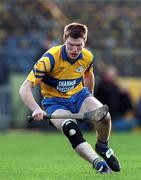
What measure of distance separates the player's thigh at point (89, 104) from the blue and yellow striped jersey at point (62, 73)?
0.22 meters

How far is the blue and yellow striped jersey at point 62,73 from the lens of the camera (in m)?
9.68

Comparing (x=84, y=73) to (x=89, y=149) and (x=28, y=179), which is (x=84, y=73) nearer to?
(x=89, y=149)

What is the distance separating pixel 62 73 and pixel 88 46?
14.4m

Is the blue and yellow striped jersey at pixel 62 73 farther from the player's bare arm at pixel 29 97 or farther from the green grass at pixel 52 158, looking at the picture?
Answer: the green grass at pixel 52 158

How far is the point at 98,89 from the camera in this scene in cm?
2341

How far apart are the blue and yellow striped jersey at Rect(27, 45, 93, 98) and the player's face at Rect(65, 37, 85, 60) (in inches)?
7.5

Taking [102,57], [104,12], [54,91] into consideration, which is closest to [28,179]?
[54,91]

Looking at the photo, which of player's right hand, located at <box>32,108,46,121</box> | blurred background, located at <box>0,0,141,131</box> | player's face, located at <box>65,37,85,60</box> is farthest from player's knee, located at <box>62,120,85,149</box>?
blurred background, located at <box>0,0,141,131</box>

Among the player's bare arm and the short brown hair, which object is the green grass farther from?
the short brown hair

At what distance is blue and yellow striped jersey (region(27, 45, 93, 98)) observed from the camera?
31.8 feet

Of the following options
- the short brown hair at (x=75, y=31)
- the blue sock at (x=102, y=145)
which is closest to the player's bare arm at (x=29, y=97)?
the short brown hair at (x=75, y=31)

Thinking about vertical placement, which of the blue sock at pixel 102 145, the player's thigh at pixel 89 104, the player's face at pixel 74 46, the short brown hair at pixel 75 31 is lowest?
the blue sock at pixel 102 145

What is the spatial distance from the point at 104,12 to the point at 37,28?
2686 millimetres

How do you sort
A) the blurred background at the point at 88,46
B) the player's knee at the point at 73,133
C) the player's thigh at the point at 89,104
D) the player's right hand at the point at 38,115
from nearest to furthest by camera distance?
the player's right hand at the point at 38,115
the player's knee at the point at 73,133
the player's thigh at the point at 89,104
the blurred background at the point at 88,46
